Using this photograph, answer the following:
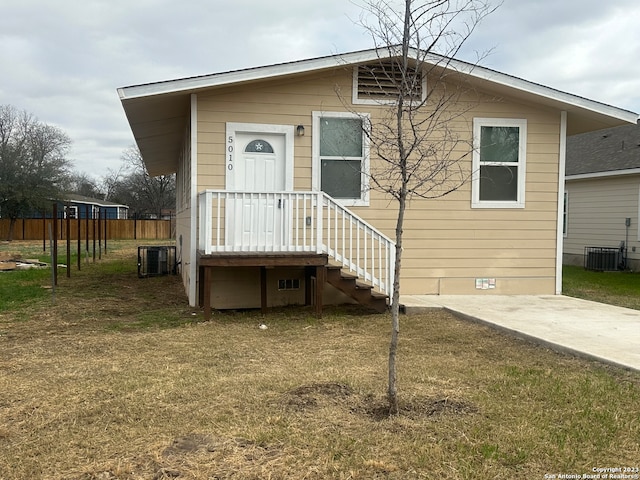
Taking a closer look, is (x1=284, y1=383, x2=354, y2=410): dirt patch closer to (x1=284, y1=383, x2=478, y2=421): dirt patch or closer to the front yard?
(x1=284, y1=383, x2=478, y2=421): dirt patch

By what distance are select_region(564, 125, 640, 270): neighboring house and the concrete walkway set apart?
24.3 feet

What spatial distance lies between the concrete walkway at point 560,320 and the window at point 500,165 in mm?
1592

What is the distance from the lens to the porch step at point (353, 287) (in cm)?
730

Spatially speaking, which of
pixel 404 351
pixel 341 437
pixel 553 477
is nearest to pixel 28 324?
pixel 404 351

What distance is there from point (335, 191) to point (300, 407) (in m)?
5.01

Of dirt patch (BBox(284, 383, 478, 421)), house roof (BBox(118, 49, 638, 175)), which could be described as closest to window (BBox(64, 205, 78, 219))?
house roof (BBox(118, 49, 638, 175))

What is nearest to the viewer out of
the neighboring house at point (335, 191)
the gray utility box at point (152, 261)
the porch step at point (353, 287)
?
the neighboring house at point (335, 191)

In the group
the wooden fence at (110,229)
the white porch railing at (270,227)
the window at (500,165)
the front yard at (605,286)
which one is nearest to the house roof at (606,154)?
the front yard at (605,286)

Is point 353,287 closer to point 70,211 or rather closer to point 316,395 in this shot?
point 316,395

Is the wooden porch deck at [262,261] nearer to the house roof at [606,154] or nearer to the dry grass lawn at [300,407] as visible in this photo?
the dry grass lawn at [300,407]

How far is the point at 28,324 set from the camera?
6770mm

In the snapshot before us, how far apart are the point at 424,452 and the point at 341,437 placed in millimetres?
495

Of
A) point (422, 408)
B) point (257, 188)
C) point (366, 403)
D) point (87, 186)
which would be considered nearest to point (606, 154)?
point (257, 188)

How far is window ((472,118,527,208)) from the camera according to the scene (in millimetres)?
8625
